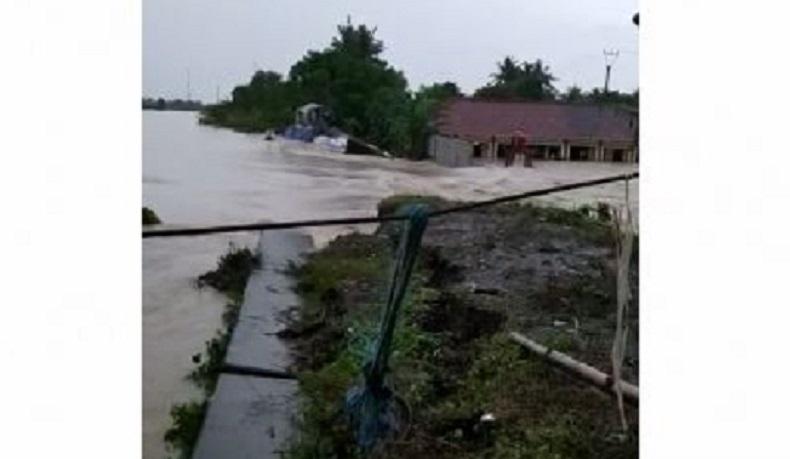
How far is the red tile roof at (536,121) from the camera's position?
52.0 inches

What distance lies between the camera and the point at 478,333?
258cm

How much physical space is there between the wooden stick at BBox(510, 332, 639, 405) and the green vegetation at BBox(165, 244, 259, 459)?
0.77m

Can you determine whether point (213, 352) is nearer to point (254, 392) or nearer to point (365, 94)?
point (254, 392)

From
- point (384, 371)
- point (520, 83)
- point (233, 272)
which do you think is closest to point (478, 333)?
point (233, 272)

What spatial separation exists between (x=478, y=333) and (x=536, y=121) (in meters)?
1.12

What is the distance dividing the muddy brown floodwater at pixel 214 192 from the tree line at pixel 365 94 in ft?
0.25

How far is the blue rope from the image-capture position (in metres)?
1.12

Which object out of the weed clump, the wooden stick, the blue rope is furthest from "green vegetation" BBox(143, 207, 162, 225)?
the weed clump

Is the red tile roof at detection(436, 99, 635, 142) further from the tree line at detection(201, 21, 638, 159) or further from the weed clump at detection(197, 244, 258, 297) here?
the weed clump at detection(197, 244, 258, 297)

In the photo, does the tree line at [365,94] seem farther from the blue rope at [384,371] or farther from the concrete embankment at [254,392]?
the concrete embankment at [254,392]

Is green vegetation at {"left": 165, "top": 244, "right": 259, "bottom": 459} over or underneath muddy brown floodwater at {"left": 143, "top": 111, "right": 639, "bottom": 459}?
underneath
